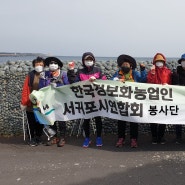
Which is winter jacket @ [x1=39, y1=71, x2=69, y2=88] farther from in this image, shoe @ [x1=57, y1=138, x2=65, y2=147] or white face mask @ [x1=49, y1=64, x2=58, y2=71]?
shoe @ [x1=57, y1=138, x2=65, y2=147]

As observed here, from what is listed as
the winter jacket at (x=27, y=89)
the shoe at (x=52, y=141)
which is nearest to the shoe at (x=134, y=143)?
the shoe at (x=52, y=141)

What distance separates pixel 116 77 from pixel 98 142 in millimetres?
1496

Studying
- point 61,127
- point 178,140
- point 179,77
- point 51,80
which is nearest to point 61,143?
point 61,127

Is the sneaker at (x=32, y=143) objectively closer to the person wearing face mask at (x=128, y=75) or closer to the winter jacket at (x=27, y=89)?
the winter jacket at (x=27, y=89)

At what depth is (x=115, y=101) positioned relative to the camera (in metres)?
7.68

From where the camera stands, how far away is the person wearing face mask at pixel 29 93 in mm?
8022

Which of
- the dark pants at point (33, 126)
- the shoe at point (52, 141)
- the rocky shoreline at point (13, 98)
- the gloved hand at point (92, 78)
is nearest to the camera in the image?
the gloved hand at point (92, 78)

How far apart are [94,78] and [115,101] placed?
67 centimetres

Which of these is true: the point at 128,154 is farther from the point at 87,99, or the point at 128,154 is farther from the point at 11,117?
the point at 11,117

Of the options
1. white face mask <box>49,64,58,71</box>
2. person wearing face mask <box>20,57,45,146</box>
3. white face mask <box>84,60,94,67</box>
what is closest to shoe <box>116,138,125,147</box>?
white face mask <box>84,60,94,67</box>

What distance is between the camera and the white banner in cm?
750

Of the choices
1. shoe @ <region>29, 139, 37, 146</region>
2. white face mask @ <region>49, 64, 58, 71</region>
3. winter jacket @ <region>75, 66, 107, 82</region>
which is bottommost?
shoe @ <region>29, 139, 37, 146</region>

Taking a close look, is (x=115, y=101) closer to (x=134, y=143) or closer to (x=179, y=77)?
(x=134, y=143)

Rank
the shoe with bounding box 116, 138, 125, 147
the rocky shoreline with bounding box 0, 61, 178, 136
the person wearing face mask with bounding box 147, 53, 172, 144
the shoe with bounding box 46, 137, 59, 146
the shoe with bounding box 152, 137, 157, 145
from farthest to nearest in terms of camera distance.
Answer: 1. the rocky shoreline with bounding box 0, 61, 178, 136
2. the shoe with bounding box 46, 137, 59, 146
3. the shoe with bounding box 152, 137, 157, 145
4. the shoe with bounding box 116, 138, 125, 147
5. the person wearing face mask with bounding box 147, 53, 172, 144
